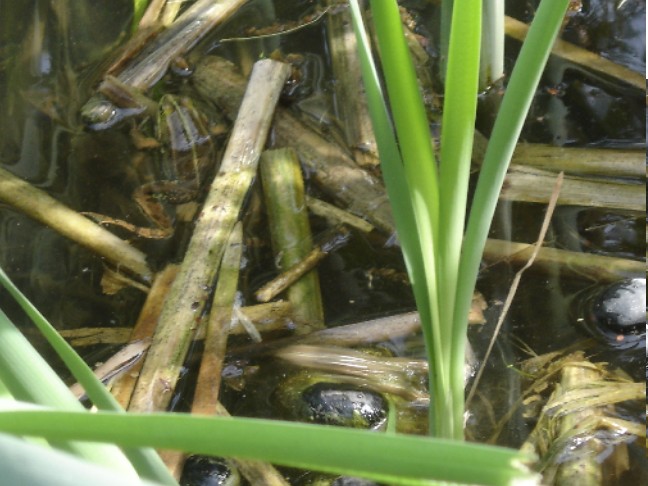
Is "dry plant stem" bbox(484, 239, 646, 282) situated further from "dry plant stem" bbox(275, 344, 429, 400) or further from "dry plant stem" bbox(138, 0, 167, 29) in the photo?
"dry plant stem" bbox(138, 0, 167, 29)

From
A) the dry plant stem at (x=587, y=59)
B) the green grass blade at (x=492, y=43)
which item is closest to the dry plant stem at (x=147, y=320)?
the green grass blade at (x=492, y=43)

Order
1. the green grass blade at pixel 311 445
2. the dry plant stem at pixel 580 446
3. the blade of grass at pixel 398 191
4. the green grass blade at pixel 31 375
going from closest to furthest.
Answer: the green grass blade at pixel 311 445
the green grass blade at pixel 31 375
the blade of grass at pixel 398 191
the dry plant stem at pixel 580 446

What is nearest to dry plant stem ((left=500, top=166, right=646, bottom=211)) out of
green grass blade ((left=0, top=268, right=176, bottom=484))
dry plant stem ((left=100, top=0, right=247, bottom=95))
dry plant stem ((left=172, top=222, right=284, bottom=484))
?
dry plant stem ((left=172, top=222, right=284, bottom=484))

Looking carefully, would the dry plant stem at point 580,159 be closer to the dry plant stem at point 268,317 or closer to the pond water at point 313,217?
the pond water at point 313,217

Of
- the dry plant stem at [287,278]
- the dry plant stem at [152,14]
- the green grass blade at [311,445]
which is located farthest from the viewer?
the dry plant stem at [152,14]

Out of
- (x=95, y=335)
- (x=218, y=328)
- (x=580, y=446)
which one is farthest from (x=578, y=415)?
(x=95, y=335)

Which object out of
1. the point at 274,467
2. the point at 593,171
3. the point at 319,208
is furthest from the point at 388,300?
the point at 593,171
